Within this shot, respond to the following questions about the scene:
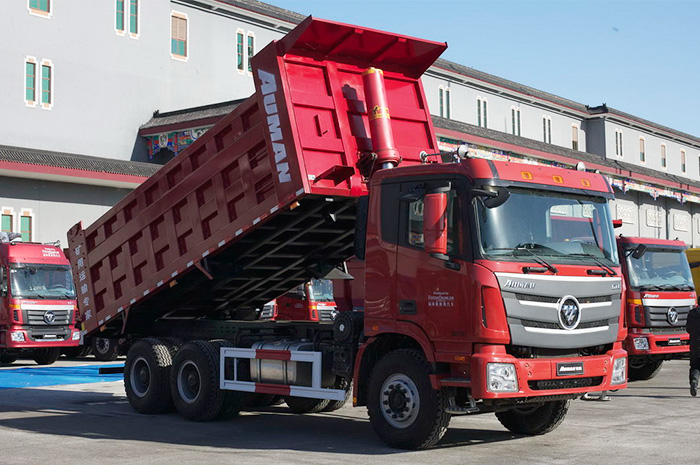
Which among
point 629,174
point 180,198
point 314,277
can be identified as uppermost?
point 629,174

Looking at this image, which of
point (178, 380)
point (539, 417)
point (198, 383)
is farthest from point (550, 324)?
point (178, 380)

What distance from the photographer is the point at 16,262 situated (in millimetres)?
22172

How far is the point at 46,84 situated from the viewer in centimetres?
3534

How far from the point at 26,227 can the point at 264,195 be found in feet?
76.6

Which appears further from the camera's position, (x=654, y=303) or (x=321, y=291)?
(x=321, y=291)

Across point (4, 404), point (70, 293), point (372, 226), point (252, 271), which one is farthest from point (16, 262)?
point (372, 226)

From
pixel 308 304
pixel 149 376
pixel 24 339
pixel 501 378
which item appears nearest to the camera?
pixel 501 378

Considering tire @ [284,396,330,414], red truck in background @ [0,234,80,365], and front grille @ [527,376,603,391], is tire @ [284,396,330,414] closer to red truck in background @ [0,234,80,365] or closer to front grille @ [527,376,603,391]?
front grille @ [527,376,603,391]

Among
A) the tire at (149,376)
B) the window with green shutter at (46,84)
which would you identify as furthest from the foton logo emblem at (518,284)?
the window with green shutter at (46,84)

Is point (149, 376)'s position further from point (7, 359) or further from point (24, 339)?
point (7, 359)

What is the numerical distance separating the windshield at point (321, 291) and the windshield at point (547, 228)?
44.3 ft

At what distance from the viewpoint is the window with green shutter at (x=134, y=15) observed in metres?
38.0

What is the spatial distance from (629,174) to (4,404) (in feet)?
137

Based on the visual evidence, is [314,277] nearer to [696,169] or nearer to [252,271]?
[252,271]
